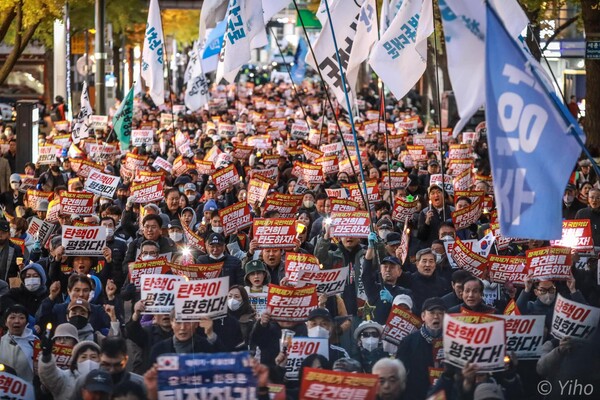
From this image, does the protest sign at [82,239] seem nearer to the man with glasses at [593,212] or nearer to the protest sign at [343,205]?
the protest sign at [343,205]

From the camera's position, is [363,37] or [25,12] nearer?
[363,37]

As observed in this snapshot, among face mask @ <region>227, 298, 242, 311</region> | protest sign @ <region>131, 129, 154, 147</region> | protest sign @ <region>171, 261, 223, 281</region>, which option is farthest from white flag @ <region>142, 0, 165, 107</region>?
face mask @ <region>227, 298, 242, 311</region>

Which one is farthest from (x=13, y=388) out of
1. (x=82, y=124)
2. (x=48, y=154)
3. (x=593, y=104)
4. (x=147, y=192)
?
(x=593, y=104)

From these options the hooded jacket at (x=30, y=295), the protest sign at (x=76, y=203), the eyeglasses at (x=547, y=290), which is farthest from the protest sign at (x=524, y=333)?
the protest sign at (x=76, y=203)

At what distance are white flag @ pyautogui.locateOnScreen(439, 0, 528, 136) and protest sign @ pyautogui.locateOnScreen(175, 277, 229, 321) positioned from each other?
6.93ft

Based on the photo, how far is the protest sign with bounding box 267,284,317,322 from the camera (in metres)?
10.6

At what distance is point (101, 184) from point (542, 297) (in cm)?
823

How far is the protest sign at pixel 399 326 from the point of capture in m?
10.4

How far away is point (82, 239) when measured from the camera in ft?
44.8

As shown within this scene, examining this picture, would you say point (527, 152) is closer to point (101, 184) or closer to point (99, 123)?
point (101, 184)

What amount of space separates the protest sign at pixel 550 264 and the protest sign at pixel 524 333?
1.95 metres

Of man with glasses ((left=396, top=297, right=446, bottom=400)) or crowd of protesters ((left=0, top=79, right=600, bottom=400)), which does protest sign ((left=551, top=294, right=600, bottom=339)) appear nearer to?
crowd of protesters ((left=0, top=79, right=600, bottom=400))

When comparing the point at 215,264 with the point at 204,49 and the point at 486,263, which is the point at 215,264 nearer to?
the point at 486,263

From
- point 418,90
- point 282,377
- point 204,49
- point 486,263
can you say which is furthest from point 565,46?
point 282,377
